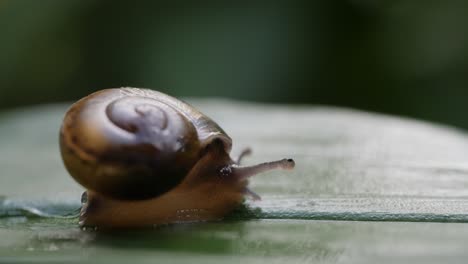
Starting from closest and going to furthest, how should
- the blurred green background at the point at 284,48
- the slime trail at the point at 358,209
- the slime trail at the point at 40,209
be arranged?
the slime trail at the point at 358,209, the slime trail at the point at 40,209, the blurred green background at the point at 284,48

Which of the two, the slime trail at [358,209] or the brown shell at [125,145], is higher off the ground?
the brown shell at [125,145]

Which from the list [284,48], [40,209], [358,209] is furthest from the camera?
[284,48]

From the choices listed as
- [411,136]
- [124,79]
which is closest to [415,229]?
[411,136]

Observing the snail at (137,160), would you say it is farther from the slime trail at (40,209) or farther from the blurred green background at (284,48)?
the blurred green background at (284,48)

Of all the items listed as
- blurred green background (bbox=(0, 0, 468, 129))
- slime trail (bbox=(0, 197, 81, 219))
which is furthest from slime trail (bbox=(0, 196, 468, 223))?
blurred green background (bbox=(0, 0, 468, 129))

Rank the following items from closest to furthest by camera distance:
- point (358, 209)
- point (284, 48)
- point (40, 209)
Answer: point (358, 209)
point (40, 209)
point (284, 48)

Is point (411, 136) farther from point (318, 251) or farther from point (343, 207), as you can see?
point (318, 251)

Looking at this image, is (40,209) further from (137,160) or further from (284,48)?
(284,48)

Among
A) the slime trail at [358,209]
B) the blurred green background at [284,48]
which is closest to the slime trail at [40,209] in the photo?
the slime trail at [358,209]

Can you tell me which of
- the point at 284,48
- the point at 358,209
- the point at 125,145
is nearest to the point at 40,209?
the point at 125,145
